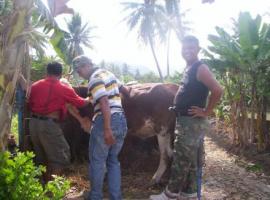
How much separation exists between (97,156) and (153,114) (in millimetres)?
1605

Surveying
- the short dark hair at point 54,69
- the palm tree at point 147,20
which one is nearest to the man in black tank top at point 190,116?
the short dark hair at point 54,69

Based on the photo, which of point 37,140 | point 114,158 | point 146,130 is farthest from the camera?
point 146,130

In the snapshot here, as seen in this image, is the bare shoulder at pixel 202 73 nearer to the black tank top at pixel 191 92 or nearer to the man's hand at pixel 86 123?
the black tank top at pixel 191 92

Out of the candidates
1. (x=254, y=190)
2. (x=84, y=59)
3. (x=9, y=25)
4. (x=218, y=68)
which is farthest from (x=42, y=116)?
(x=218, y=68)

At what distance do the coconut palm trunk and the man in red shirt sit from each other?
1560 millimetres

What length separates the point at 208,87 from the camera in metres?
5.00

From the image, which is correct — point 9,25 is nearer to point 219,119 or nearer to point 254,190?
point 254,190

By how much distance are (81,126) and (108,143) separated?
7.44 ft

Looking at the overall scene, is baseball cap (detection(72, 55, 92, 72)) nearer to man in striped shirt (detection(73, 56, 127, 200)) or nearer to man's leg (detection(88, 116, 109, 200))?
man in striped shirt (detection(73, 56, 127, 200))

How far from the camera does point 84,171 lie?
702 cm

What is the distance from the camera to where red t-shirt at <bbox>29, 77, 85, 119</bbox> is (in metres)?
5.83

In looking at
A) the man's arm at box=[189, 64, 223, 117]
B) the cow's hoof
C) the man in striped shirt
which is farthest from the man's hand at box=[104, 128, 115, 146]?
the cow's hoof

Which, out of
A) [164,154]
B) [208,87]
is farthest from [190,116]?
[164,154]

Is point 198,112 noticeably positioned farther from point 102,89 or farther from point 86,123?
point 86,123
